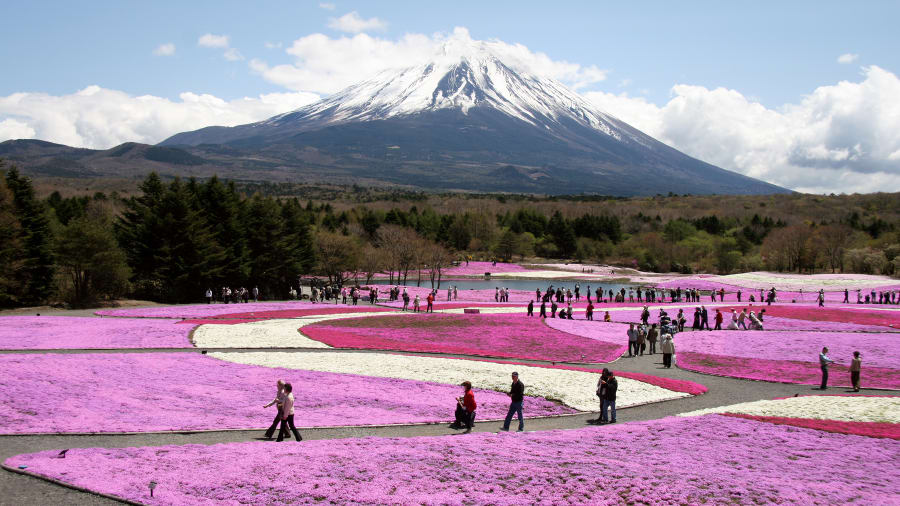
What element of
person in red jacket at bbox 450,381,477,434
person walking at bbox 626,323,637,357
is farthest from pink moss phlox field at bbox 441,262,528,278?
person in red jacket at bbox 450,381,477,434

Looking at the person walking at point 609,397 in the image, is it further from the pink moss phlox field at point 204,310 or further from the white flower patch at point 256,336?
the pink moss phlox field at point 204,310

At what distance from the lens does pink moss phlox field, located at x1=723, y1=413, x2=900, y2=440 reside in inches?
778

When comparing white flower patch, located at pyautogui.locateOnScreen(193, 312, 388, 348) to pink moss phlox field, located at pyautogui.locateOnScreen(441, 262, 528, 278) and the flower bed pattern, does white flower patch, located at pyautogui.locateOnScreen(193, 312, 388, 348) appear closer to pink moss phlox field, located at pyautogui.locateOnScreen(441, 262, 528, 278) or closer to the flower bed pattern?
the flower bed pattern

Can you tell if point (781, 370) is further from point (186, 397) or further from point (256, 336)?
point (256, 336)

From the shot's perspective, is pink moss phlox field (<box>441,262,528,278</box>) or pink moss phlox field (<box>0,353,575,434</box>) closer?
pink moss phlox field (<box>0,353,575,434</box>)

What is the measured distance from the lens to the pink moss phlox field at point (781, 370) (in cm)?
3042

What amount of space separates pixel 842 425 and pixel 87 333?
3641 centimetres

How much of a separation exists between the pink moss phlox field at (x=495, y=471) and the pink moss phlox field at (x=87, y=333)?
1998 cm

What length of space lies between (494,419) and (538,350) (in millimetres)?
15916

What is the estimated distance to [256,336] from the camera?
39.7 m


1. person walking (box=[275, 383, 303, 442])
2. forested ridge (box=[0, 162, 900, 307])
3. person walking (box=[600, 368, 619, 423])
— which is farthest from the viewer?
forested ridge (box=[0, 162, 900, 307])

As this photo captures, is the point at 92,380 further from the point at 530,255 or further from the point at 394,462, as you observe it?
the point at 530,255

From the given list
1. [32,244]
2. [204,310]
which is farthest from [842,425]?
[32,244]

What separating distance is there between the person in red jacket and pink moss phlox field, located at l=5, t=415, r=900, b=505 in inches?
66.2
